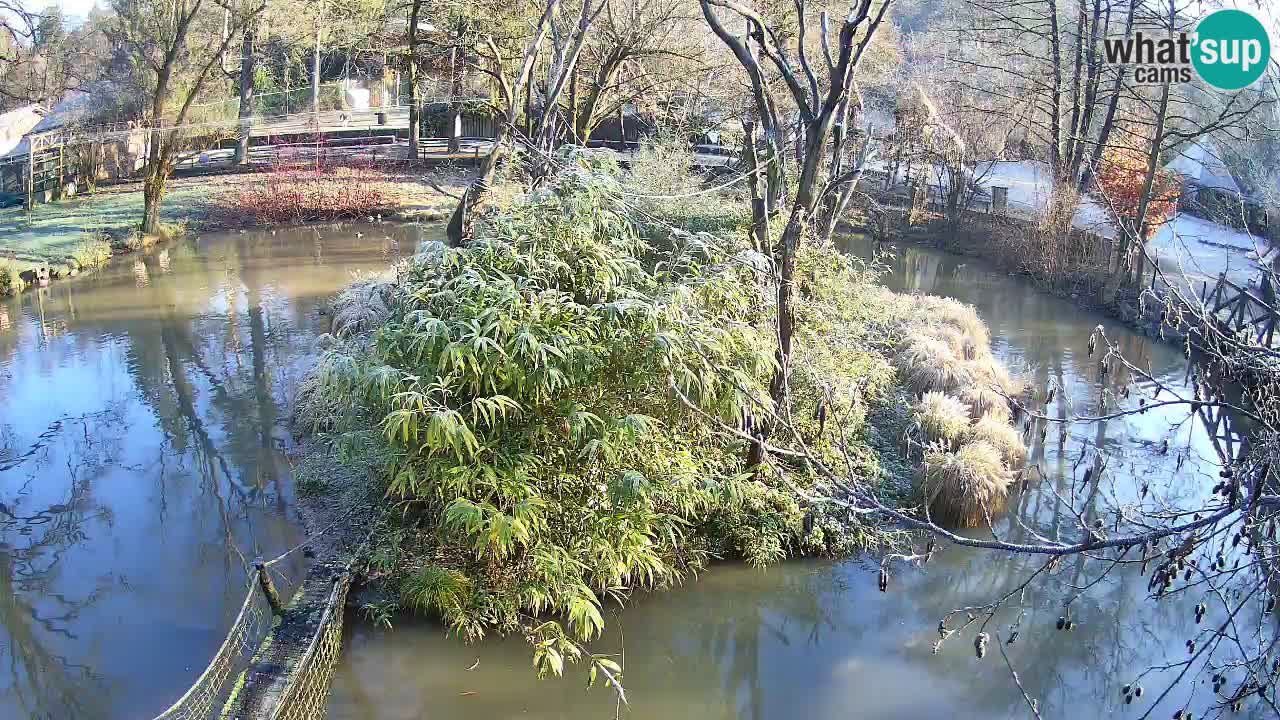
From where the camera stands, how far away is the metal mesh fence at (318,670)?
493cm

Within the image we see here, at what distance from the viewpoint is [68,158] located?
64.3ft

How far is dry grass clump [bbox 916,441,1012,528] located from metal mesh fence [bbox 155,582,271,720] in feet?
15.2

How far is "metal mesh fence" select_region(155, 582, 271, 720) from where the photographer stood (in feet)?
15.6

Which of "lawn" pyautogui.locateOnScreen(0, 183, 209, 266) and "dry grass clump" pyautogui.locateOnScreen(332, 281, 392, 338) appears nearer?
"dry grass clump" pyautogui.locateOnScreen(332, 281, 392, 338)

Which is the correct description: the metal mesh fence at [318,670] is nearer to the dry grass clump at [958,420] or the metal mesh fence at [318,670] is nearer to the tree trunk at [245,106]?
the dry grass clump at [958,420]

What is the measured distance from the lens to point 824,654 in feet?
20.2

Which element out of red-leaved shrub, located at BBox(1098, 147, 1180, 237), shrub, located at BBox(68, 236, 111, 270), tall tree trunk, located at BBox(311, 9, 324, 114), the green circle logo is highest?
tall tree trunk, located at BBox(311, 9, 324, 114)

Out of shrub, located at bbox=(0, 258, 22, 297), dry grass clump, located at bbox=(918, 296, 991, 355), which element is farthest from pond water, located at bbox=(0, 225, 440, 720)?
dry grass clump, located at bbox=(918, 296, 991, 355)

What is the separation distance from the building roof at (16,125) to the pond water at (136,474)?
582 cm

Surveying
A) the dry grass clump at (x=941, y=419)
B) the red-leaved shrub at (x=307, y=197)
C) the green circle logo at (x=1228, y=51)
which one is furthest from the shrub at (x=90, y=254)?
the green circle logo at (x=1228, y=51)

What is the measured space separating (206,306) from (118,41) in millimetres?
14182

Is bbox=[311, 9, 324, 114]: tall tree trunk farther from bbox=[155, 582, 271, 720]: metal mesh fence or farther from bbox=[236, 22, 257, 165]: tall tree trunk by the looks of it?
bbox=[155, 582, 271, 720]: metal mesh fence

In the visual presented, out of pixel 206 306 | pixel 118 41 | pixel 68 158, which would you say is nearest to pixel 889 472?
pixel 206 306

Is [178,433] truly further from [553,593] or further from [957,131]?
[957,131]
